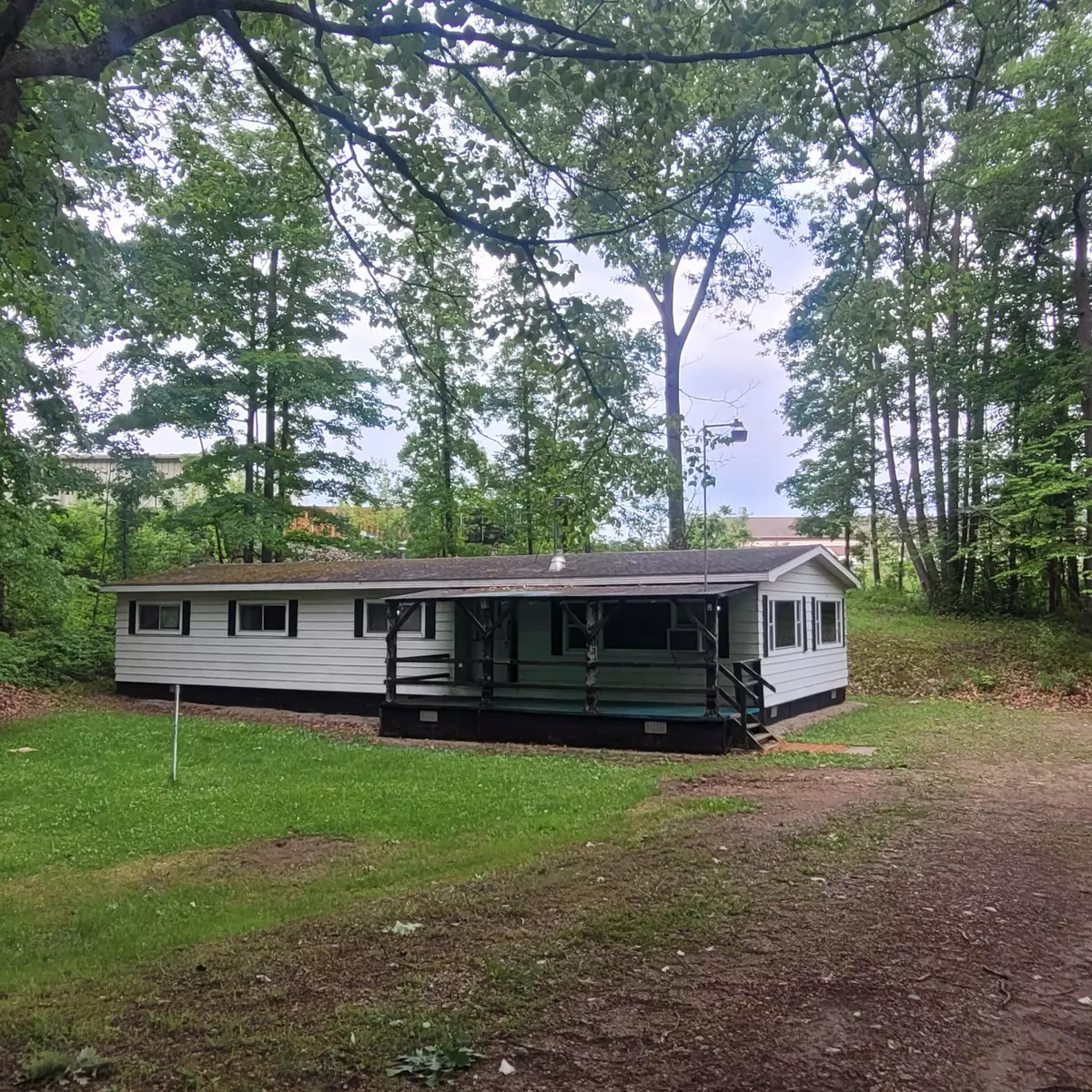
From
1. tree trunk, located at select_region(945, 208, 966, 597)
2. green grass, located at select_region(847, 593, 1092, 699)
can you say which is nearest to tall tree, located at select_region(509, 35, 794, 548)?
green grass, located at select_region(847, 593, 1092, 699)

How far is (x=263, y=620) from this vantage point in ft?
52.5

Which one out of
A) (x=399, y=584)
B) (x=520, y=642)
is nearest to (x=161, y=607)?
(x=399, y=584)

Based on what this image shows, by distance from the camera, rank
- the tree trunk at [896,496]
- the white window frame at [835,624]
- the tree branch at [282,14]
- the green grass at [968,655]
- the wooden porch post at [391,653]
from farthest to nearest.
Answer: the tree trunk at [896,496] → the green grass at [968,655] → the white window frame at [835,624] → the wooden porch post at [391,653] → the tree branch at [282,14]

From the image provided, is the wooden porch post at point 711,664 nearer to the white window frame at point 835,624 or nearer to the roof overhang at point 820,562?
the roof overhang at point 820,562

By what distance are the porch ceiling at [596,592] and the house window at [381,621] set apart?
3.85 feet

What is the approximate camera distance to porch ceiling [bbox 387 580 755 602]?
446 inches

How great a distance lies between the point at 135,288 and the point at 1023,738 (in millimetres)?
13177

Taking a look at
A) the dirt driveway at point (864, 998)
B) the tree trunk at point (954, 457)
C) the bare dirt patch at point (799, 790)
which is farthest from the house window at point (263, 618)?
the tree trunk at point (954, 457)

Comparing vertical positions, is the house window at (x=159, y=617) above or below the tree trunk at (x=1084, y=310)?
below

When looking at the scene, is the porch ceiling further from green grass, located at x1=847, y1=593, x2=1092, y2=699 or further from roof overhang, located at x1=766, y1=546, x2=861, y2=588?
green grass, located at x1=847, y1=593, x2=1092, y2=699

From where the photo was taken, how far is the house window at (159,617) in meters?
17.1

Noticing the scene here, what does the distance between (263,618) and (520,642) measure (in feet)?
17.5

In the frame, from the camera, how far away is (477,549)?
26.5m

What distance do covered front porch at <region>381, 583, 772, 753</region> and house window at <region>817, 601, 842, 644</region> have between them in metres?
3.58
